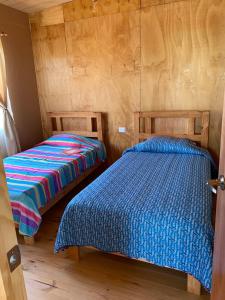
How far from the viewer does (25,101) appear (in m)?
3.61

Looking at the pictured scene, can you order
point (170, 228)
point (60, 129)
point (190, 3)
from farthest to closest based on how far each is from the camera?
point (60, 129) → point (190, 3) → point (170, 228)

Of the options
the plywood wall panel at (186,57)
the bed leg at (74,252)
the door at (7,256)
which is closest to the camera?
the door at (7,256)

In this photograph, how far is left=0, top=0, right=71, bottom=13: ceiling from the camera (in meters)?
3.09

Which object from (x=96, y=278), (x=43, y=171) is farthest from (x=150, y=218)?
(x=43, y=171)

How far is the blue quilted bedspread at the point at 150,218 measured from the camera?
148cm

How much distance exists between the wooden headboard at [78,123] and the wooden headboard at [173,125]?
1.92 ft

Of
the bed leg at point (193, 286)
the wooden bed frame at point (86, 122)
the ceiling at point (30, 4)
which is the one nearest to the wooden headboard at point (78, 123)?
the wooden bed frame at point (86, 122)

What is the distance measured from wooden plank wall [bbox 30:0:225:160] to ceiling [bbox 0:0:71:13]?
0.09 meters

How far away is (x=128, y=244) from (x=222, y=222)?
782mm

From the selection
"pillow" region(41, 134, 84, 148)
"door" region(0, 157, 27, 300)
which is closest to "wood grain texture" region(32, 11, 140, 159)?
"pillow" region(41, 134, 84, 148)

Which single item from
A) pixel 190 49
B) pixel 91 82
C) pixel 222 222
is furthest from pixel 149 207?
pixel 91 82

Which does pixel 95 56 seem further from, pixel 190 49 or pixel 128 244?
pixel 128 244

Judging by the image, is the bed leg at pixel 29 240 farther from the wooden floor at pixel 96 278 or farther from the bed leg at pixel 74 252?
the bed leg at pixel 74 252

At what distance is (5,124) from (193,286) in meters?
2.86
